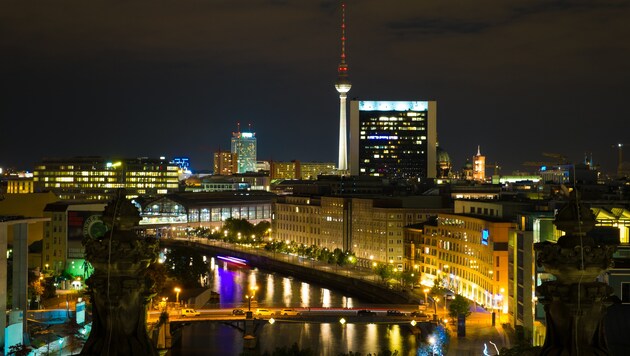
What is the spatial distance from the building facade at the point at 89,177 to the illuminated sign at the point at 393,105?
1953cm

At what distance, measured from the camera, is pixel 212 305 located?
92.4ft

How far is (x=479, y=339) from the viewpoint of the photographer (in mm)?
22141

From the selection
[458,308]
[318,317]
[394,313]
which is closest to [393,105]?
[394,313]

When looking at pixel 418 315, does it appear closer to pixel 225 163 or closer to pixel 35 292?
pixel 35 292

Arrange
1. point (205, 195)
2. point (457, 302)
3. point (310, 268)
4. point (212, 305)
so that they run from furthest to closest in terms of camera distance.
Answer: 1. point (205, 195)
2. point (310, 268)
3. point (212, 305)
4. point (457, 302)

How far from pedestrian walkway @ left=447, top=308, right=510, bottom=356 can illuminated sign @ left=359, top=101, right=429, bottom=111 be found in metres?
56.0

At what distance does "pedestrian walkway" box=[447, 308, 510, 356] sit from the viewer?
68.5 ft

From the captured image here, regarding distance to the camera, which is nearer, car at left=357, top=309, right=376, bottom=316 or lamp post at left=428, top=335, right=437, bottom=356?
lamp post at left=428, top=335, right=437, bottom=356

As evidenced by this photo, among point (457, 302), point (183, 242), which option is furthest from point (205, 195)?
point (457, 302)

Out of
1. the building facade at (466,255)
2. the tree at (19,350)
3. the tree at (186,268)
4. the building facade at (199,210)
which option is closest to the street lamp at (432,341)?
the building facade at (466,255)

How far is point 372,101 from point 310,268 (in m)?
43.3

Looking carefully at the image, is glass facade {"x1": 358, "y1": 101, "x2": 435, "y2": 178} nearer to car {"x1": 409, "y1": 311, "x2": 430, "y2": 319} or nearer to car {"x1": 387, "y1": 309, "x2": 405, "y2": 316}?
car {"x1": 387, "y1": 309, "x2": 405, "y2": 316}

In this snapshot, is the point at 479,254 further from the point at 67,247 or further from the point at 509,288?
the point at 67,247

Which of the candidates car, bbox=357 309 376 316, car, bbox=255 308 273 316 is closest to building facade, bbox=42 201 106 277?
car, bbox=255 308 273 316
